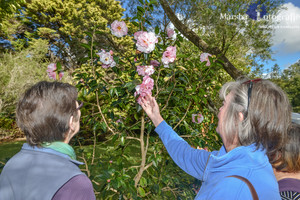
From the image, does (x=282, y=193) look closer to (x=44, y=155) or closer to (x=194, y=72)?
(x=194, y=72)

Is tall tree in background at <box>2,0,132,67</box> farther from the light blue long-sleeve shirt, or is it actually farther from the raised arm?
the light blue long-sleeve shirt

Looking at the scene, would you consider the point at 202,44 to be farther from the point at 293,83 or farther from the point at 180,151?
the point at 293,83

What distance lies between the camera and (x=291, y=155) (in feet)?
4.39

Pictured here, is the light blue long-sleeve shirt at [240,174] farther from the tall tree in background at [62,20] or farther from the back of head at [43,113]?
the tall tree in background at [62,20]

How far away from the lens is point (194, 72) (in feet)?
6.44

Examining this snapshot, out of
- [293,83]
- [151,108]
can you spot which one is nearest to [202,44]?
[151,108]

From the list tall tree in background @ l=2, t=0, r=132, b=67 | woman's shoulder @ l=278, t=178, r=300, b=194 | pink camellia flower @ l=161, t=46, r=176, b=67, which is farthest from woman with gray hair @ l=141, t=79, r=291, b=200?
tall tree in background @ l=2, t=0, r=132, b=67

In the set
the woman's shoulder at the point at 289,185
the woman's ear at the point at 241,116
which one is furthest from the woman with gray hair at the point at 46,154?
the woman's shoulder at the point at 289,185

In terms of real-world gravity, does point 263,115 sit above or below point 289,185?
above

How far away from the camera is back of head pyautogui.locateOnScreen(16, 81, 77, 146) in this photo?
930 millimetres

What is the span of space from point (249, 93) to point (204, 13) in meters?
3.07

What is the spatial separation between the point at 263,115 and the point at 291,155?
2.21ft

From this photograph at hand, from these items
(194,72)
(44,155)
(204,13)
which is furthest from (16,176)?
(204,13)

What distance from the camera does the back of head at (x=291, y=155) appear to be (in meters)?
1.32
